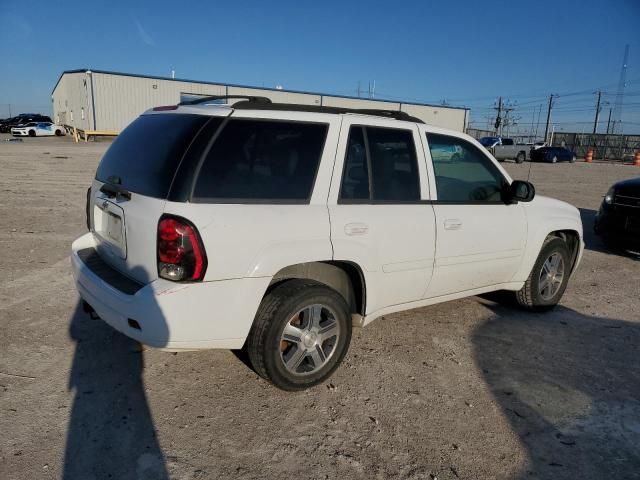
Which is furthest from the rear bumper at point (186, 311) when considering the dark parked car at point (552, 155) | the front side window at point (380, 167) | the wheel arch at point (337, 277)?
the dark parked car at point (552, 155)

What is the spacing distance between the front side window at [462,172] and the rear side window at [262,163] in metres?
1.14

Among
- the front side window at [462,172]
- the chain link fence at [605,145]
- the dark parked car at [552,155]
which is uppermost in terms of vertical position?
the chain link fence at [605,145]

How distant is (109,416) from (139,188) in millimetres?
1402

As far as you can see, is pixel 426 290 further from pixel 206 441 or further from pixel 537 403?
pixel 206 441

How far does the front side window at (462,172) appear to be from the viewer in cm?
384

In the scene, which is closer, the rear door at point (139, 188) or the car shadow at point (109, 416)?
the car shadow at point (109, 416)

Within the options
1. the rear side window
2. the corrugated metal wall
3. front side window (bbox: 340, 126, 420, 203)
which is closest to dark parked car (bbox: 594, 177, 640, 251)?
front side window (bbox: 340, 126, 420, 203)

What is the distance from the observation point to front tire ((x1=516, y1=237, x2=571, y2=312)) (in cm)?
471

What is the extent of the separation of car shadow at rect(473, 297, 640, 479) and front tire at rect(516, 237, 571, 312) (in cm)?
16

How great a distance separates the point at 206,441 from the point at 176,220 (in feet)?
4.19

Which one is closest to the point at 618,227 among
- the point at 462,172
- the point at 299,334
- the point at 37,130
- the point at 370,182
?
the point at 462,172

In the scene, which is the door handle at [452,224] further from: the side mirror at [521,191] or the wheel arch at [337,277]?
the wheel arch at [337,277]

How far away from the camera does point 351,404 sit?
3148 mm

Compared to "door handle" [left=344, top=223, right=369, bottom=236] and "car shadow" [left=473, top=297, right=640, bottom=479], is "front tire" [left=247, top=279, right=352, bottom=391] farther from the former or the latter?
"car shadow" [left=473, top=297, right=640, bottom=479]
